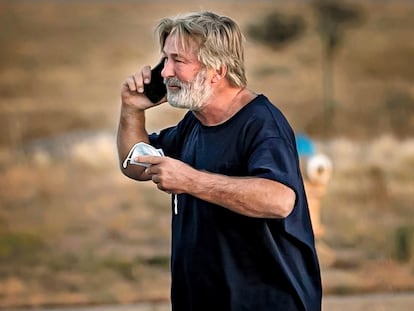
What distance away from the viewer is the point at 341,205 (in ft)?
23.9

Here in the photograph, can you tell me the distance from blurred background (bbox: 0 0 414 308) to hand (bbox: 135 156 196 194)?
12.2ft

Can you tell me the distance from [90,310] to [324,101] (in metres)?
2.12

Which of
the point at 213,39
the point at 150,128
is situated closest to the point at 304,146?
the point at 150,128

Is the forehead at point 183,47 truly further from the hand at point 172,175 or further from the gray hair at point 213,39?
the hand at point 172,175

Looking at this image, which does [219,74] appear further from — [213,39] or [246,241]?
[246,241]

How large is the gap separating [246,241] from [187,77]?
21.7 inches

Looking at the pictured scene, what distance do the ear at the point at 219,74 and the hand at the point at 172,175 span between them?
36 cm

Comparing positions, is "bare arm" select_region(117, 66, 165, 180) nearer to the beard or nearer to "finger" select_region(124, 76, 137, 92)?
"finger" select_region(124, 76, 137, 92)

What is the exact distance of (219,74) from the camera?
3.42 metres

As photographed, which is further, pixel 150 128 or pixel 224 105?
pixel 150 128

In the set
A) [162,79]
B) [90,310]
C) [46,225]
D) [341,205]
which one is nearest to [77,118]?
[46,225]

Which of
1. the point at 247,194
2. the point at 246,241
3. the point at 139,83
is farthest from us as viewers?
the point at 139,83

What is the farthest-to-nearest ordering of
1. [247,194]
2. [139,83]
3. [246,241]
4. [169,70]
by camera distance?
[139,83]
[169,70]
[246,241]
[247,194]

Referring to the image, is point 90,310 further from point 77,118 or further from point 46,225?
point 77,118
